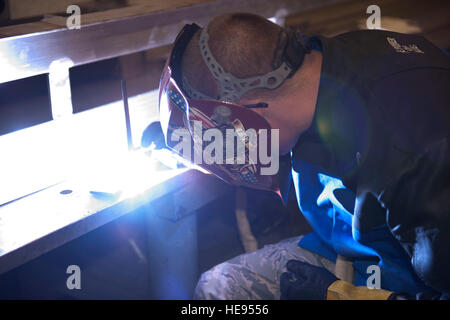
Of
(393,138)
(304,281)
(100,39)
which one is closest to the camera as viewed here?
(393,138)

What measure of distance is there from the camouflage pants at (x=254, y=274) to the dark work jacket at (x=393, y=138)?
1.35 feet

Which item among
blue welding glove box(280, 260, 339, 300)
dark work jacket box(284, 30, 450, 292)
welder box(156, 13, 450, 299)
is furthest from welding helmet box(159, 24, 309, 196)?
blue welding glove box(280, 260, 339, 300)

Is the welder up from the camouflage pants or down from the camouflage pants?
up

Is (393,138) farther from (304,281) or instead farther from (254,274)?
(254,274)

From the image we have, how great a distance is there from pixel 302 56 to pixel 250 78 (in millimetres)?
151

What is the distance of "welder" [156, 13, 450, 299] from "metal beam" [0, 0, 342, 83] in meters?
0.40

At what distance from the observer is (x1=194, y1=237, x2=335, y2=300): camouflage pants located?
149 centimetres

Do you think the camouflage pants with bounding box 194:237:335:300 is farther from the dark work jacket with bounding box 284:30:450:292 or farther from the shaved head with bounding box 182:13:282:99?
the shaved head with bounding box 182:13:282:99

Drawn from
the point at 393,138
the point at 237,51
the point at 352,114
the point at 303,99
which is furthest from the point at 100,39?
the point at 393,138

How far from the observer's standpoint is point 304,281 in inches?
54.9

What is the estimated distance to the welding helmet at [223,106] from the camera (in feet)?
3.64

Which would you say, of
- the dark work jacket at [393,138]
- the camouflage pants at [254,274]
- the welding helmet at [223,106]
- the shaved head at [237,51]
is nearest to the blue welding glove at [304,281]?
the camouflage pants at [254,274]

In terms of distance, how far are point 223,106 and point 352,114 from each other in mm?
303
